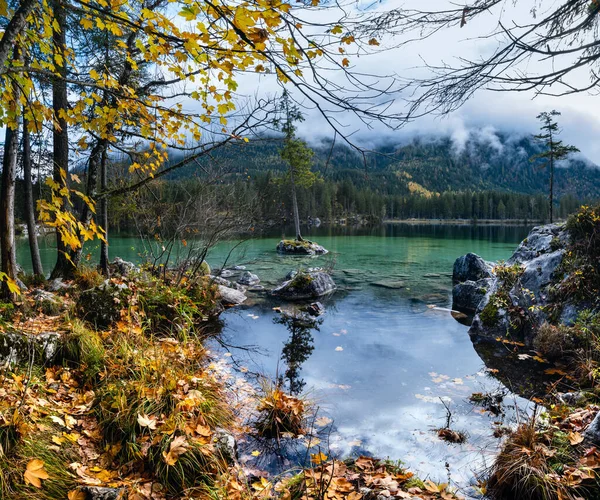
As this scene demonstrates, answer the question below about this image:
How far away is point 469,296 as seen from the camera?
39.2ft

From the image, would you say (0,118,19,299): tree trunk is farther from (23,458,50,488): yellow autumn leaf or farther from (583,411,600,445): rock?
(583,411,600,445): rock

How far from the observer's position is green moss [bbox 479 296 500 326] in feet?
29.8

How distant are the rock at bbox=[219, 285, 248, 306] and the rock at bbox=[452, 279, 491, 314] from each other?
7.16m

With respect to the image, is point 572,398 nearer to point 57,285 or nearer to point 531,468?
point 531,468

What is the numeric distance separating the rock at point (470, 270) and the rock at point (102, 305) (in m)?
14.0

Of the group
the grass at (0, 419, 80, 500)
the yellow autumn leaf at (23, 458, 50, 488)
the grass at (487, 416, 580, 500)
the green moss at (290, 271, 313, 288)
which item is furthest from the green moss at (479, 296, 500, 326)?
the yellow autumn leaf at (23, 458, 50, 488)

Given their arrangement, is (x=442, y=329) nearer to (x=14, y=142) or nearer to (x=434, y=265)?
(x=14, y=142)

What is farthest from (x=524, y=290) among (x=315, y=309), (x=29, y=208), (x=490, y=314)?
(x=29, y=208)

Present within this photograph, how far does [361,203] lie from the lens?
102 metres

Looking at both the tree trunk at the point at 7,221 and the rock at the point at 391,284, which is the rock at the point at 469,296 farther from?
the tree trunk at the point at 7,221

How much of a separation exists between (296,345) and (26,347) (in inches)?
202

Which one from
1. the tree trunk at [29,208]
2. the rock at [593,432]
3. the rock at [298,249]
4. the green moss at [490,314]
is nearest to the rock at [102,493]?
the rock at [593,432]

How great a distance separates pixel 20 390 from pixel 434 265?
21.6 meters

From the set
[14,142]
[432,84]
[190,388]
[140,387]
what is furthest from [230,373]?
[14,142]
